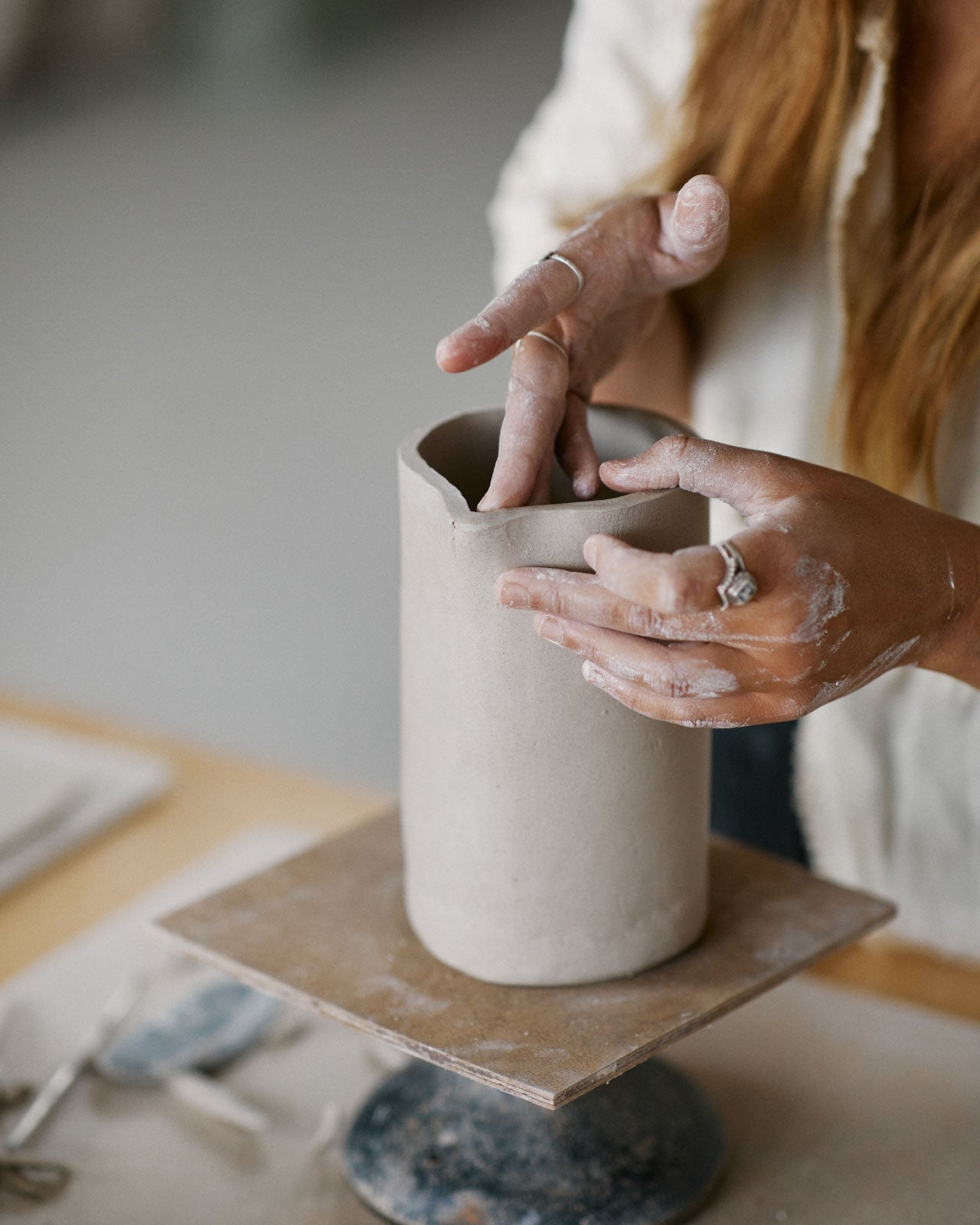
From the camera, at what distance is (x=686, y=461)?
525 millimetres

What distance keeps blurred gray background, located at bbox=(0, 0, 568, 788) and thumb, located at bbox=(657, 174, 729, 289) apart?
0.53 m

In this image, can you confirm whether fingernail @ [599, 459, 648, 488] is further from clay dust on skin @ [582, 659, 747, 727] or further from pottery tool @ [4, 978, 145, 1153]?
pottery tool @ [4, 978, 145, 1153]

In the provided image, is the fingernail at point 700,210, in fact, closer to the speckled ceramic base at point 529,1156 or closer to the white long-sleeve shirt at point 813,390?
the white long-sleeve shirt at point 813,390

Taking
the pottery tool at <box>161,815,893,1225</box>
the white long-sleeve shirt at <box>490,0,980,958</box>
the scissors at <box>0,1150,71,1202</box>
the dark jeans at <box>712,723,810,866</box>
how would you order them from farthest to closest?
the dark jeans at <box>712,723,810,866</box>
the white long-sleeve shirt at <box>490,0,980,958</box>
the scissors at <box>0,1150,71,1202</box>
the pottery tool at <box>161,815,893,1225</box>

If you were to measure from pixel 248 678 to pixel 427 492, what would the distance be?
1074mm

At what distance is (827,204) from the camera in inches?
32.3

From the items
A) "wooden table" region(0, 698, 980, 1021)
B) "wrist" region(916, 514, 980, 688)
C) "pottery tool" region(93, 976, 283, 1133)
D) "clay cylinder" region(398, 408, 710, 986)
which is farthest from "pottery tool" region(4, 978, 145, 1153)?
"wrist" region(916, 514, 980, 688)

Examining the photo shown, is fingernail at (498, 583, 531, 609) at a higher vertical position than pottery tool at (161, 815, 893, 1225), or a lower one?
higher

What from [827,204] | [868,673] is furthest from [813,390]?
[868,673]

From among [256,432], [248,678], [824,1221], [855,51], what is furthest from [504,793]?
[248,678]

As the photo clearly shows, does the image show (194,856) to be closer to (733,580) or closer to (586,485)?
(586,485)

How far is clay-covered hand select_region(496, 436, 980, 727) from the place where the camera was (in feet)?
1.55

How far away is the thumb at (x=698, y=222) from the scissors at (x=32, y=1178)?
0.65m

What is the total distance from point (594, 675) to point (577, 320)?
9.1 inches
